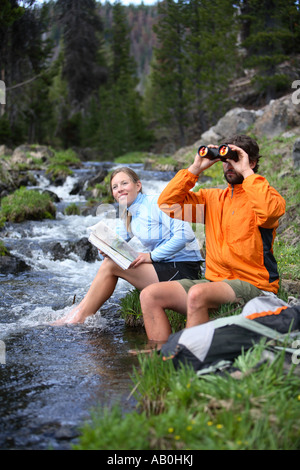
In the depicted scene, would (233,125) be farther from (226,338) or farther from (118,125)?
(226,338)

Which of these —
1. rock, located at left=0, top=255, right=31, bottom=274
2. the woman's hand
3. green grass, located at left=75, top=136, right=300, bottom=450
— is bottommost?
rock, located at left=0, top=255, right=31, bottom=274

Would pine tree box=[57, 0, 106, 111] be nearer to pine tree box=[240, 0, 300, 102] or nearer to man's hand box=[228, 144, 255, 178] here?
pine tree box=[240, 0, 300, 102]

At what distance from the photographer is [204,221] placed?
3.92 m

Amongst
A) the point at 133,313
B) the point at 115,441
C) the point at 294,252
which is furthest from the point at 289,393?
the point at 294,252

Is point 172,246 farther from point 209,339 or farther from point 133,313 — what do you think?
point 209,339

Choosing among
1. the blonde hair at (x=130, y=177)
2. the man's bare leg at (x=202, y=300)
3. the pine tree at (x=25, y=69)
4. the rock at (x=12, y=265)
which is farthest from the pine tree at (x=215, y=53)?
the man's bare leg at (x=202, y=300)

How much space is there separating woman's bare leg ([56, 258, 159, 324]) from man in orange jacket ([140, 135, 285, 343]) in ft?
1.98

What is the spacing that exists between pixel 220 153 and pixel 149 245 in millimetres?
1367

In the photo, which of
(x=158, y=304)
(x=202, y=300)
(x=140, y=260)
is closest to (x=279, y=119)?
(x=140, y=260)

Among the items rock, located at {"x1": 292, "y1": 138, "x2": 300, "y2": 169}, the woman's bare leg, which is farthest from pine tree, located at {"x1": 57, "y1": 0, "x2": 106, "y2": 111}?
the woman's bare leg

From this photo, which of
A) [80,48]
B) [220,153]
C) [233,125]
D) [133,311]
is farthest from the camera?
[80,48]

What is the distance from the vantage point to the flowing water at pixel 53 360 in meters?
2.68

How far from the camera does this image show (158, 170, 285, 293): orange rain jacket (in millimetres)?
3297

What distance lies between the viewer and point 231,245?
354 cm
